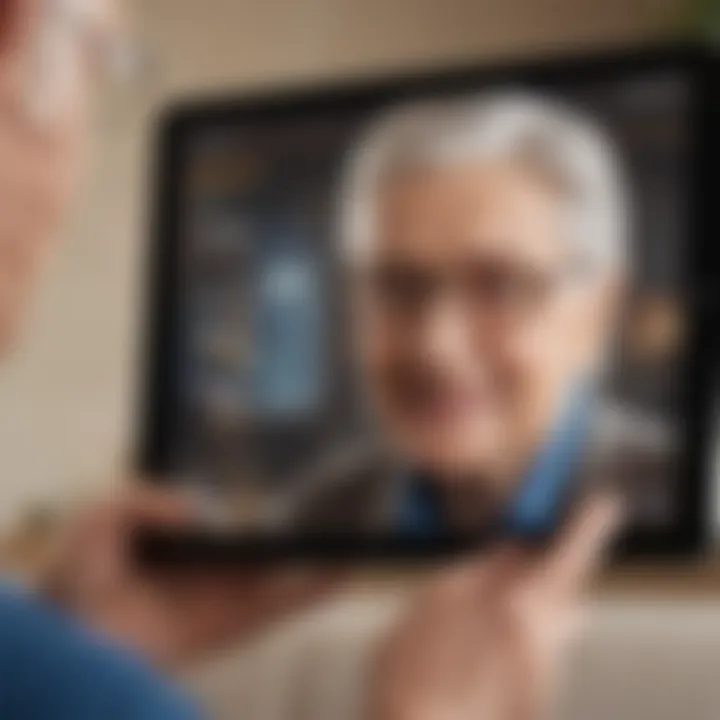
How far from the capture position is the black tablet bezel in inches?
32.8

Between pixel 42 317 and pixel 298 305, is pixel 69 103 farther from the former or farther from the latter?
pixel 42 317

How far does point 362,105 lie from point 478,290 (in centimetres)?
15

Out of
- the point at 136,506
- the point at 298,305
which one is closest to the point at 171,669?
the point at 136,506

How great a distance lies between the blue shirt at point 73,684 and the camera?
54 centimetres

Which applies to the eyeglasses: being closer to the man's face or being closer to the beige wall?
the man's face

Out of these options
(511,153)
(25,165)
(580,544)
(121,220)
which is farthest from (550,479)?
(121,220)

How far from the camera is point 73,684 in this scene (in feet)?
1.77

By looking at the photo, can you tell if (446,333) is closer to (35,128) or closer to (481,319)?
(481,319)

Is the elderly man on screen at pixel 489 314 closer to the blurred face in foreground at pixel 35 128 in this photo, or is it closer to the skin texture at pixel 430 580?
Result: the skin texture at pixel 430 580

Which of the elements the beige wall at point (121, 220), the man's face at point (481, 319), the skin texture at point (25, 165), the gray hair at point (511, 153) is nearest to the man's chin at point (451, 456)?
the man's face at point (481, 319)

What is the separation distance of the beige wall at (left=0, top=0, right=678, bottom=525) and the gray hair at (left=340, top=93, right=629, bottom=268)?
214mm

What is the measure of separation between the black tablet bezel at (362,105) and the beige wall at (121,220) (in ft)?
0.46

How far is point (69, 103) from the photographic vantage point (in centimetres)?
74

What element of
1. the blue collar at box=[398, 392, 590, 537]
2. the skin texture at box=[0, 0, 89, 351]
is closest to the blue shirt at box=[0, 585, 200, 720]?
the skin texture at box=[0, 0, 89, 351]
